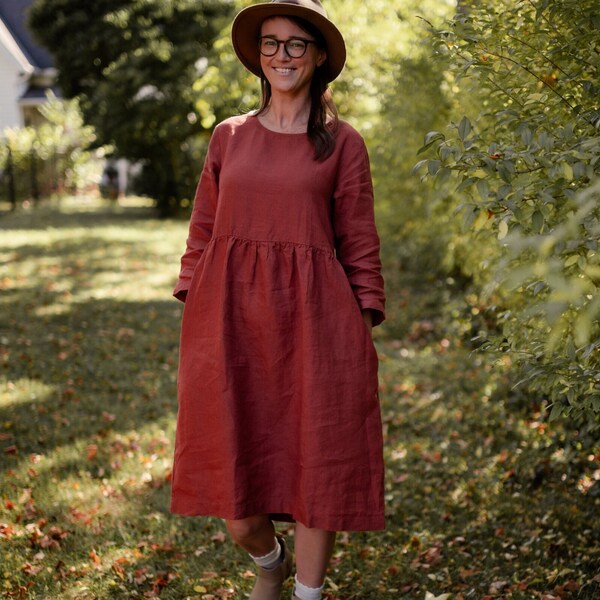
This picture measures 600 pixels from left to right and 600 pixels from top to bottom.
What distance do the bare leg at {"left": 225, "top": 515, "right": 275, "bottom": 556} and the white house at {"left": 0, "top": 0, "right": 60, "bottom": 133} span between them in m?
23.9

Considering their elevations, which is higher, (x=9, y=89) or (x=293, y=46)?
(x=9, y=89)

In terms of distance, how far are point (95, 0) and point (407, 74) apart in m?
12.7

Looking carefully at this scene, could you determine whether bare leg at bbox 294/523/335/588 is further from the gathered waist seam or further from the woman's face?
the woman's face

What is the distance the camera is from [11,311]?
7.68m

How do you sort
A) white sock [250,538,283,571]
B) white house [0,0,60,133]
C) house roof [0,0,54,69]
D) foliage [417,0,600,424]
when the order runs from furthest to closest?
house roof [0,0,54,69]
white house [0,0,60,133]
white sock [250,538,283,571]
foliage [417,0,600,424]

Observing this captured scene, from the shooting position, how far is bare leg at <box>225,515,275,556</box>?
2.71 metres

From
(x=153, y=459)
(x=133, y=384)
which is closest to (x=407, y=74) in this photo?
(x=133, y=384)

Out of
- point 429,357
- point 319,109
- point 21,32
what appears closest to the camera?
point 319,109

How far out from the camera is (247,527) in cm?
272

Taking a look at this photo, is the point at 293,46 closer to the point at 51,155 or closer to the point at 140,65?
the point at 140,65

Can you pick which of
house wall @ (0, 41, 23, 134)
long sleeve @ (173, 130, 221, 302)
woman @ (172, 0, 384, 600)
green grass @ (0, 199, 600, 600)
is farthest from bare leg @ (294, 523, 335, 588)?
house wall @ (0, 41, 23, 134)

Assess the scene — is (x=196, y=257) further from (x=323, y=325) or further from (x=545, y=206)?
(x=545, y=206)

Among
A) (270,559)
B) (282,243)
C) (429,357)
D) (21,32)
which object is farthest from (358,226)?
(21,32)

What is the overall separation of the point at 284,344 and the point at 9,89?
81.1 feet
